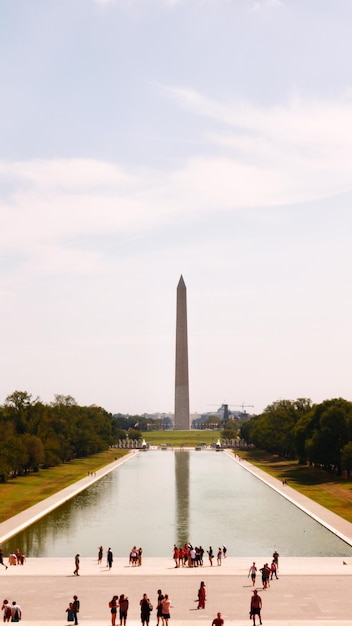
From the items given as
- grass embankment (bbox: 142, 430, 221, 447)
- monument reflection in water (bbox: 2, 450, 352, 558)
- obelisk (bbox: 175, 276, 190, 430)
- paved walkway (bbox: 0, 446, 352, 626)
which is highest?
obelisk (bbox: 175, 276, 190, 430)

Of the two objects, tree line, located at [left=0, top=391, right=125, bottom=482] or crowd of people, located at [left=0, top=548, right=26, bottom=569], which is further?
tree line, located at [left=0, top=391, right=125, bottom=482]

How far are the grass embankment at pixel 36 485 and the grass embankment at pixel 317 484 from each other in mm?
21703

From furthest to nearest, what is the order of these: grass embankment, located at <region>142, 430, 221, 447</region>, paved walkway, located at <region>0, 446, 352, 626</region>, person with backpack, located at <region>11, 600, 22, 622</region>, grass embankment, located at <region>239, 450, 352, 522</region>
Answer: grass embankment, located at <region>142, 430, 221, 447</region>
grass embankment, located at <region>239, 450, 352, 522</region>
paved walkway, located at <region>0, 446, 352, 626</region>
person with backpack, located at <region>11, 600, 22, 622</region>

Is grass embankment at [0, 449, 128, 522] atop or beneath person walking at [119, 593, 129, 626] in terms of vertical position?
atop

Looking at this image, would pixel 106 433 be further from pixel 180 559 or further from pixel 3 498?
pixel 180 559

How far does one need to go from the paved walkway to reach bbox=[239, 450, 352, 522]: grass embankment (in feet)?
56.2

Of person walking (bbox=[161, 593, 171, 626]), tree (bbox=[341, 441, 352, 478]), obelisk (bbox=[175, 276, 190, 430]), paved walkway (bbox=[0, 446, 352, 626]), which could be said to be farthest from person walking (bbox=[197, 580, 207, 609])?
obelisk (bbox=[175, 276, 190, 430])

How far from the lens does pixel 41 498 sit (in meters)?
61.3

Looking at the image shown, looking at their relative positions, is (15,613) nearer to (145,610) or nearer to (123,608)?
(123,608)

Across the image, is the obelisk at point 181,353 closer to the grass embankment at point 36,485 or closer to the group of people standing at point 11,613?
the grass embankment at point 36,485

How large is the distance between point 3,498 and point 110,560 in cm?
2818

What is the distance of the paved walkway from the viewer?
26.5 metres

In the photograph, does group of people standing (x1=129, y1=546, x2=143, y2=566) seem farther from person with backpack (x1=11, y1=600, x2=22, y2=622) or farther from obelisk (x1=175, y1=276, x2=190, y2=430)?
obelisk (x1=175, y1=276, x2=190, y2=430)

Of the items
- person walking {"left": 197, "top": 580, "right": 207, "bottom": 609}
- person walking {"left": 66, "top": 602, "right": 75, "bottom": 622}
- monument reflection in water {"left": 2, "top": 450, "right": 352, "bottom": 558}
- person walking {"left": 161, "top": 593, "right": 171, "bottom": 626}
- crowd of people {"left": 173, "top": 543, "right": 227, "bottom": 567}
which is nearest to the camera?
person walking {"left": 161, "top": 593, "right": 171, "bottom": 626}
